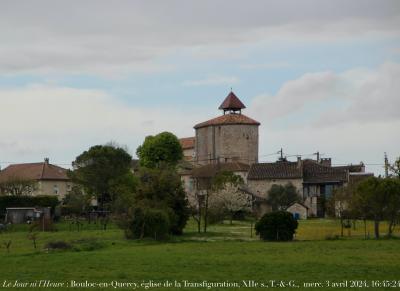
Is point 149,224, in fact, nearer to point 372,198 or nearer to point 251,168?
point 372,198

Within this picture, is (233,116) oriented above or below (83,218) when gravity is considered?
above

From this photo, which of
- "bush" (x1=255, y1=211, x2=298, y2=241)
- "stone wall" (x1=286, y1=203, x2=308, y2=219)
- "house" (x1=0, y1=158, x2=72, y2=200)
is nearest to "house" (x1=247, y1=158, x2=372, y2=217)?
"stone wall" (x1=286, y1=203, x2=308, y2=219)

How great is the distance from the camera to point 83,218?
74625 millimetres

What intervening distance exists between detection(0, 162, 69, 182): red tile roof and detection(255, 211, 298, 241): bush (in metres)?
58.4

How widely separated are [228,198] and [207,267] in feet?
165

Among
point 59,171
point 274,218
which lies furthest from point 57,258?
point 59,171

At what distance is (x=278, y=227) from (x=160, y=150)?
199 feet

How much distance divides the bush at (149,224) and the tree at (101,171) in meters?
34.4

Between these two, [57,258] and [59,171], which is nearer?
[57,258]

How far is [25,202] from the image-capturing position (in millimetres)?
72562

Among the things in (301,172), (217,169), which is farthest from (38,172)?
(301,172)

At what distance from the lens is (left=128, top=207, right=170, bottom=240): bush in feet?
148

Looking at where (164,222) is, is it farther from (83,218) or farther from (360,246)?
(83,218)

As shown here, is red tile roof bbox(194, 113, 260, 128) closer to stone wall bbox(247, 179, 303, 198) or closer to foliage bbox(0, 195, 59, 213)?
stone wall bbox(247, 179, 303, 198)
